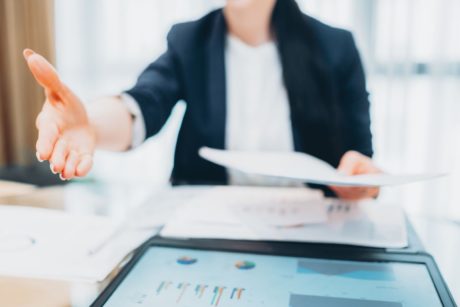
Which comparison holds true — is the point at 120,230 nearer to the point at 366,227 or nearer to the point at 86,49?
the point at 366,227

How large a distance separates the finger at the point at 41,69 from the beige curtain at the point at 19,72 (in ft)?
6.73

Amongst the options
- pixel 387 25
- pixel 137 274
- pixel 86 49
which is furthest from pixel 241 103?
pixel 86 49

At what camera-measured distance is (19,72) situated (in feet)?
8.34

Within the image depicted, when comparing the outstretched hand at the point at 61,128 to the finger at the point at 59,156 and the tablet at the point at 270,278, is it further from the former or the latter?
the tablet at the point at 270,278

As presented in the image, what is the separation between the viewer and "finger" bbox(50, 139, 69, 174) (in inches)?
22.0

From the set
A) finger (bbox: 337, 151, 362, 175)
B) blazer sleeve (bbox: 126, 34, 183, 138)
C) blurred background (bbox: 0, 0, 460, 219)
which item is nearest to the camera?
finger (bbox: 337, 151, 362, 175)

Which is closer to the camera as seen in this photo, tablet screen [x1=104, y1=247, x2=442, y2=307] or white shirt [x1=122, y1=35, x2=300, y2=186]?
tablet screen [x1=104, y1=247, x2=442, y2=307]

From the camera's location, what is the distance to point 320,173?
62 cm

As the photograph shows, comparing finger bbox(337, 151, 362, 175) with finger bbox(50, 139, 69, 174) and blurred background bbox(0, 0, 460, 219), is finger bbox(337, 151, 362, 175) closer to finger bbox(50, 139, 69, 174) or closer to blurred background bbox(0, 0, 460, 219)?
finger bbox(50, 139, 69, 174)

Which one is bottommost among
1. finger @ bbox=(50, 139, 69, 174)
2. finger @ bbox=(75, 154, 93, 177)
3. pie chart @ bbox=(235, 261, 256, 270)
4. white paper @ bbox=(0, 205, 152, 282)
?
white paper @ bbox=(0, 205, 152, 282)

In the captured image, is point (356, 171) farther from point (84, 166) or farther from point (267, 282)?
point (84, 166)

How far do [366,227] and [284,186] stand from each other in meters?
0.34

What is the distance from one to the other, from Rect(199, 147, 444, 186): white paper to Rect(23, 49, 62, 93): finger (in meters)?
0.25

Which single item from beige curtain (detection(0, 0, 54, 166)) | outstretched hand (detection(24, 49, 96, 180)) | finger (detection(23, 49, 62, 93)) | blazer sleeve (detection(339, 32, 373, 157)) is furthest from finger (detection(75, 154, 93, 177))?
beige curtain (detection(0, 0, 54, 166))
